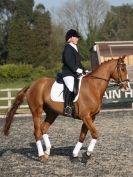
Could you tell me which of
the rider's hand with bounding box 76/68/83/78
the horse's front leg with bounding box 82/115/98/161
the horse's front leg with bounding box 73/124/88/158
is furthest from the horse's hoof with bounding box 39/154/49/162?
the rider's hand with bounding box 76/68/83/78

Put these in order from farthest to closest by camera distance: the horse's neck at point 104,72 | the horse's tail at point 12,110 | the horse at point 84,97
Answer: the horse's tail at point 12,110 < the horse's neck at point 104,72 < the horse at point 84,97

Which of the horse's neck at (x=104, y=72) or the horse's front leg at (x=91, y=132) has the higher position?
the horse's neck at (x=104, y=72)

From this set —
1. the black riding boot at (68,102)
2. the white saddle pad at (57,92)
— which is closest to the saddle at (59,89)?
the white saddle pad at (57,92)

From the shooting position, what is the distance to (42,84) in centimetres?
897

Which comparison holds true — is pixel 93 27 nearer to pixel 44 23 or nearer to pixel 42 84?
pixel 44 23

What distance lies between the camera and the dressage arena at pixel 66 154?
24.9 feet

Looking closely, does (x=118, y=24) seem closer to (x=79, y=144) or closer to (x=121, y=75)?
(x=121, y=75)

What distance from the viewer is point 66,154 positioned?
9.27m

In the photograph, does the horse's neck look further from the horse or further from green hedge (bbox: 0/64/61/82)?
green hedge (bbox: 0/64/61/82)

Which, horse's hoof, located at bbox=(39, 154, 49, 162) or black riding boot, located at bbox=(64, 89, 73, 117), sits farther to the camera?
horse's hoof, located at bbox=(39, 154, 49, 162)

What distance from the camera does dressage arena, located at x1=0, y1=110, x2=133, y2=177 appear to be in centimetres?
759

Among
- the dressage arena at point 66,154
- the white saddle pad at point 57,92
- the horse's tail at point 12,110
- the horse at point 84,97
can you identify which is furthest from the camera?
the horse's tail at point 12,110

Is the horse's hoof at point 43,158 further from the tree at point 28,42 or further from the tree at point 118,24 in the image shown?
the tree at point 118,24

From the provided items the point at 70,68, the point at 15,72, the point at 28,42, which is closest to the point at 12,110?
the point at 70,68
